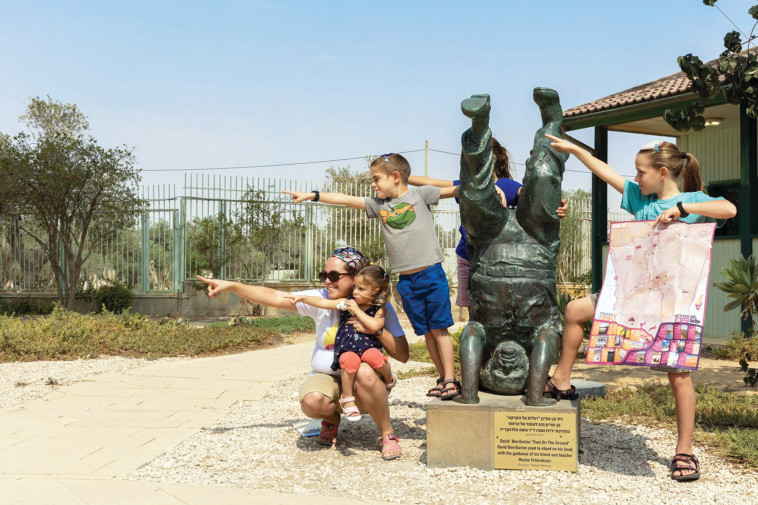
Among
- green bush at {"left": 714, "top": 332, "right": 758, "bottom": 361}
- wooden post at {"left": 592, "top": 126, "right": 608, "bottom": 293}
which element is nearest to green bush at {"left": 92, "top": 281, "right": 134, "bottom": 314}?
wooden post at {"left": 592, "top": 126, "right": 608, "bottom": 293}

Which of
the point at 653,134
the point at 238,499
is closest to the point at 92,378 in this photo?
the point at 238,499

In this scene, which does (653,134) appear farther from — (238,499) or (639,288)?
(238,499)

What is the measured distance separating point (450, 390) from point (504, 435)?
0.44 meters

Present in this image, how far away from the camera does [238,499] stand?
3.41 meters

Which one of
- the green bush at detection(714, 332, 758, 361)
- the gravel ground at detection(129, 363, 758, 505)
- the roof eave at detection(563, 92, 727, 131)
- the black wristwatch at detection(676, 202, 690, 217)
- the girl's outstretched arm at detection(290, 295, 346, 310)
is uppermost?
the roof eave at detection(563, 92, 727, 131)

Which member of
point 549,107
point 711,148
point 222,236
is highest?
point 711,148

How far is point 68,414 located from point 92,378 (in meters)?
1.81

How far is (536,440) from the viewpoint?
3.85 meters

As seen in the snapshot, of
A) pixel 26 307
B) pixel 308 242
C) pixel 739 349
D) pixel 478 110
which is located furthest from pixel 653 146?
pixel 26 307

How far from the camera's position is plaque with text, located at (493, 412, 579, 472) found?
3828 millimetres

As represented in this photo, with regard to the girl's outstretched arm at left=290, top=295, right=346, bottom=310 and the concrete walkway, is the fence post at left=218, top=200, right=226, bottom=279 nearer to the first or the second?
the concrete walkway

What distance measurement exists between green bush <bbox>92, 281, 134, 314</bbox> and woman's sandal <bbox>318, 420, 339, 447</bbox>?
1267cm

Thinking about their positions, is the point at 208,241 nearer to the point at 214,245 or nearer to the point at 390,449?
the point at 214,245

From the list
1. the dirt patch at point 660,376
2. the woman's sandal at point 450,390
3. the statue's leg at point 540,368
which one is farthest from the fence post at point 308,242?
the statue's leg at point 540,368
